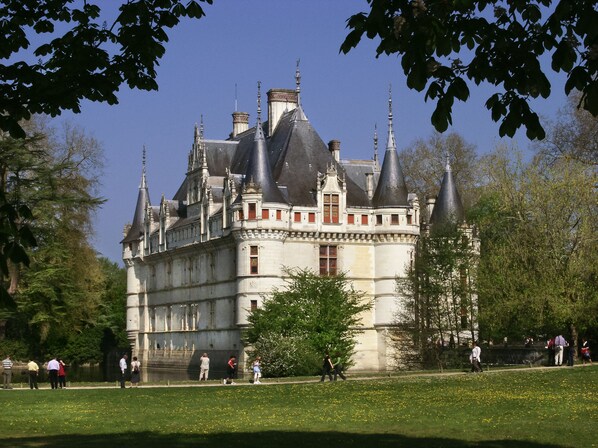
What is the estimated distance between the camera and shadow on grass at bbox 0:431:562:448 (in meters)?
18.8

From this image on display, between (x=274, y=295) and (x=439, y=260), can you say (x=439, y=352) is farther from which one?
(x=274, y=295)

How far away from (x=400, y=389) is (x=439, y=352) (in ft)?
61.2

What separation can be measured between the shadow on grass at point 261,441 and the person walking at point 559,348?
22.7 metres

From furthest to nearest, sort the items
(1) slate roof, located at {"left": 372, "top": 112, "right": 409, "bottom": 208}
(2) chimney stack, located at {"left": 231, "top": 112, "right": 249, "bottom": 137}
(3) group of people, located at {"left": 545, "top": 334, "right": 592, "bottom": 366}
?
(2) chimney stack, located at {"left": 231, "top": 112, "right": 249, "bottom": 137}
(1) slate roof, located at {"left": 372, "top": 112, "right": 409, "bottom": 208}
(3) group of people, located at {"left": 545, "top": 334, "right": 592, "bottom": 366}

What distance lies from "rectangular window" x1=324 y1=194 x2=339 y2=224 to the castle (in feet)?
0.15

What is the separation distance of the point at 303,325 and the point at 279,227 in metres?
5.91

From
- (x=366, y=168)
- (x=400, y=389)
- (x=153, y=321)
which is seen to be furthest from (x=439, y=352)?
(x=153, y=321)

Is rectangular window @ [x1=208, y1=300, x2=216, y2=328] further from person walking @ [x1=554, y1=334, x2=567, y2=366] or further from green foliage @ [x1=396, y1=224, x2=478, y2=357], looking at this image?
person walking @ [x1=554, y1=334, x2=567, y2=366]

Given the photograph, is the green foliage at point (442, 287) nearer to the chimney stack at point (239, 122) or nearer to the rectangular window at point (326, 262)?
the rectangular window at point (326, 262)

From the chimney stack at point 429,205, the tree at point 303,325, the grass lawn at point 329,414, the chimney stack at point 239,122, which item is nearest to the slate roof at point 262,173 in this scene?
the tree at point 303,325

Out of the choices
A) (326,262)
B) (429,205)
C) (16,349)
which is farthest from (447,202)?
(16,349)

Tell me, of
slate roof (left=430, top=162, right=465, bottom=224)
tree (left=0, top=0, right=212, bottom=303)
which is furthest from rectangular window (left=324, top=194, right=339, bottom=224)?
tree (left=0, top=0, right=212, bottom=303)

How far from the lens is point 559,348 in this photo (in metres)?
42.9

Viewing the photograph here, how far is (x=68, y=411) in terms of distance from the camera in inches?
1096
